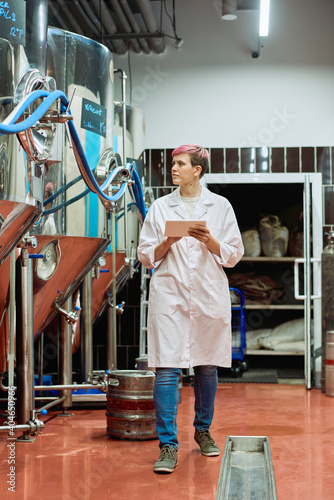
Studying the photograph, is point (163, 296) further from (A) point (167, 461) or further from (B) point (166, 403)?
(A) point (167, 461)

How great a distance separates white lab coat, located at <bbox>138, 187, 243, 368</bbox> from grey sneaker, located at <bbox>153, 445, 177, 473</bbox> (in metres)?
0.38

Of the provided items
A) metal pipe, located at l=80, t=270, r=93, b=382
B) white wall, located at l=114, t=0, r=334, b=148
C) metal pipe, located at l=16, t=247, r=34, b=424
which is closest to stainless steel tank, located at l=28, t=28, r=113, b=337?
metal pipe, located at l=16, t=247, r=34, b=424

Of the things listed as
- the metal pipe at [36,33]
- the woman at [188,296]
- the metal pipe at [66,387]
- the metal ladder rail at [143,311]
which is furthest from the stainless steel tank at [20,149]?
the metal ladder rail at [143,311]

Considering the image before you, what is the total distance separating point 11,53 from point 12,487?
1790 mm

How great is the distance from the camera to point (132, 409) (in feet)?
12.4

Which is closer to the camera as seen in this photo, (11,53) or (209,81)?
(11,53)

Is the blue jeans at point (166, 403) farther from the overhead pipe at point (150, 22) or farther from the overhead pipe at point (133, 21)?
the overhead pipe at point (150, 22)

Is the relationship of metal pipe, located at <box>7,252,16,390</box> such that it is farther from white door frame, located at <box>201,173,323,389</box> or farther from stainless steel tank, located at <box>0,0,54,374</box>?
white door frame, located at <box>201,173,323,389</box>

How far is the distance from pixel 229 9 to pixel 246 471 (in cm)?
487

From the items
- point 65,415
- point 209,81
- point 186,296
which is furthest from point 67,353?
point 209,81

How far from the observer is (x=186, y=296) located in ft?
10.6

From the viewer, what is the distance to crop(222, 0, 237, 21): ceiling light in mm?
6586

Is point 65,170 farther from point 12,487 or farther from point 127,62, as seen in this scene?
point 127,62

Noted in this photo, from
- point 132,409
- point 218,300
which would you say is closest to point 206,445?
point 132,409
